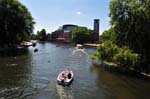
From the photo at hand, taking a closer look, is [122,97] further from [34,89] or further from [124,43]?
[124,43]

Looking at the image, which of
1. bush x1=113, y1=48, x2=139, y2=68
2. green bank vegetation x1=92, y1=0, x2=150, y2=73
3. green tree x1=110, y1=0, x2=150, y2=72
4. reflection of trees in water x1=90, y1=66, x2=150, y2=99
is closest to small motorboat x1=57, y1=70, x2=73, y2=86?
reflection of trees in water x1=90, y1=66, x2=150, y2=99

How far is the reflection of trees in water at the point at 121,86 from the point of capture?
3881 centimetres

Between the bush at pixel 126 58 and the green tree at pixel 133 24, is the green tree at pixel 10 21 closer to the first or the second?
the green tree at pixel 133 24

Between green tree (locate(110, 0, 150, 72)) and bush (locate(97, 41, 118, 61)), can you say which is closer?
green tree (locate(110, 0, 150, 72))

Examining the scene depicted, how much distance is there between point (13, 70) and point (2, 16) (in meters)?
48.6

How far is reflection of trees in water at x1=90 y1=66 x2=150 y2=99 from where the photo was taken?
127 feet

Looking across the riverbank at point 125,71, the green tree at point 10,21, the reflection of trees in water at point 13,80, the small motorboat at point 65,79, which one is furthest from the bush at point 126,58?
the green tree at point 10,21

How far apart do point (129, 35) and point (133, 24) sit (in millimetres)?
2313

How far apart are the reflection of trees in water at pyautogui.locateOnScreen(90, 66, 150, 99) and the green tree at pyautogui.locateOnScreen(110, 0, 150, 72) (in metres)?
7.73

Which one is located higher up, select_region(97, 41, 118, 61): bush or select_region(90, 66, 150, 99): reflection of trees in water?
select_region(97, 41, 118, 61): bush

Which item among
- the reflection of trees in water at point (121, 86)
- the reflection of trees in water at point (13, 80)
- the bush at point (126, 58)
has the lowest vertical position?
the reflection of trees in water at point (121, 86)

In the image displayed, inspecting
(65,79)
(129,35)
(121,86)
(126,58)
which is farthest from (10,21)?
(121,86)

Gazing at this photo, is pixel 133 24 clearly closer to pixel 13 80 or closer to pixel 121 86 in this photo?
pixel 121 86

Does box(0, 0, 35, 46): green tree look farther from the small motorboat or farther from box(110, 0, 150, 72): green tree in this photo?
the small motorboat
